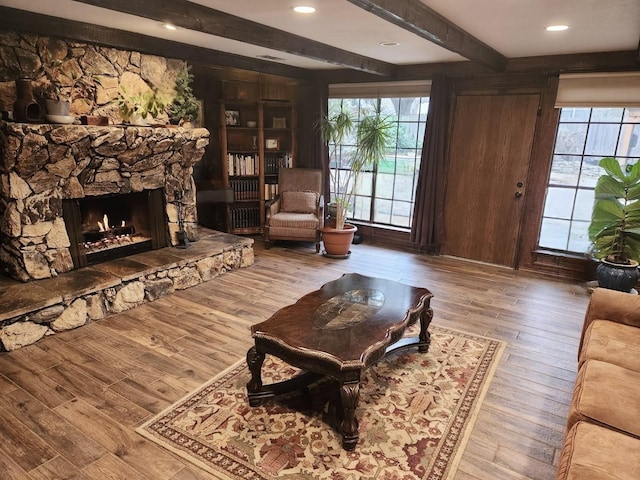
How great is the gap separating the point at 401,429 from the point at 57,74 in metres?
3.72

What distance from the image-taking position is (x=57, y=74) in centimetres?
346

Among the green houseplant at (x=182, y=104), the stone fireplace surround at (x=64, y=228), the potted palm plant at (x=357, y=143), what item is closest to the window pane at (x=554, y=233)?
the potted palm plant at (x=357, y=143)

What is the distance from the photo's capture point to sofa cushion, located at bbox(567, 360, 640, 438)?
164 centimetres

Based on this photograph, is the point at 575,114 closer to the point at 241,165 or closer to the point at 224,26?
the point at 224,26

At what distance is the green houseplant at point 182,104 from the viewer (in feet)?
14.0

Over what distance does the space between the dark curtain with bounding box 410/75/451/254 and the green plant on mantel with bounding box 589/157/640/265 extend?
1636 mm

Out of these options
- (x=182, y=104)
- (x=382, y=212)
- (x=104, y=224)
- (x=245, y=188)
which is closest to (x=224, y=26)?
(x=182, y=104)

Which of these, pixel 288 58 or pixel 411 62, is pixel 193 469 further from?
pixel 411 62

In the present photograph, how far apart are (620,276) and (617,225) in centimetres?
49

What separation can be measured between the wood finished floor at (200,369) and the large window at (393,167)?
4.33 ft

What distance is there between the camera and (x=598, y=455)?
4.72ft

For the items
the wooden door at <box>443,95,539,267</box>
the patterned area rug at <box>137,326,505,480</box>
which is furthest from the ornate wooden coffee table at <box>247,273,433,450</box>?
the wooden door at <box>443,95,539,267</box>

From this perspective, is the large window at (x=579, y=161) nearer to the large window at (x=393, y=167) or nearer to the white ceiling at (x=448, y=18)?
the white ceiling at (x=448, y=18)

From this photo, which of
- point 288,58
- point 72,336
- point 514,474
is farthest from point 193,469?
point 288,58
